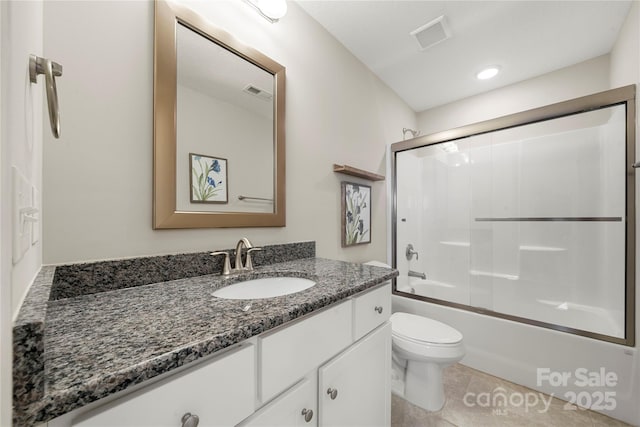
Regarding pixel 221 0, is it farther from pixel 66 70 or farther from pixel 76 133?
pixel 76 133

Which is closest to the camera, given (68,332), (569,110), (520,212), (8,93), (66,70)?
(8,93)

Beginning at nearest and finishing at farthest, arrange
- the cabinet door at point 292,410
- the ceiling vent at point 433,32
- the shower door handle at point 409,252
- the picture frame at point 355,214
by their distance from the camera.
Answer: the cabinet door at point 292,410, the ceiling vent at point 433,32, the picture frame at point 355,214, the shower door handle at point 409,252

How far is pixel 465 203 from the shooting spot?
2355 mm

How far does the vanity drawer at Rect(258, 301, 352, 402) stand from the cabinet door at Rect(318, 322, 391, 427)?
6 centimetres

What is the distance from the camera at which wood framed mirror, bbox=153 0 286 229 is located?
0.94 meters

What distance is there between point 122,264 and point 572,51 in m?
3.20

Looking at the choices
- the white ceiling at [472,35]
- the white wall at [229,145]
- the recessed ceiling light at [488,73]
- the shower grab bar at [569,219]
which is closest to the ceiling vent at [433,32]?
the white ceiling at [472,35]

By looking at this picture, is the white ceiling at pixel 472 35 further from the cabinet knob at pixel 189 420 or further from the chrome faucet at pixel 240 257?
the cabinet knob at pixel 189 420

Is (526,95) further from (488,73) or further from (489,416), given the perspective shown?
(489,416)

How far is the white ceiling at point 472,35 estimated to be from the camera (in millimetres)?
1527

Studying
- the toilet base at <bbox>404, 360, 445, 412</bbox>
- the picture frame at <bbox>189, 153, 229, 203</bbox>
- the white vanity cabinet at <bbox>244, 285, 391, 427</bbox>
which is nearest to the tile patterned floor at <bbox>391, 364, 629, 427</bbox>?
the toilet base at <bbox>404, 360, 445, 412</bbox>

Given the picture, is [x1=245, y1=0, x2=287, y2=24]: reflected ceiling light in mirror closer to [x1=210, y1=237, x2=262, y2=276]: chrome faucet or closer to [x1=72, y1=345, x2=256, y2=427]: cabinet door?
[x1=210, y1=237, x2=262, y2=276]: chrome faucet

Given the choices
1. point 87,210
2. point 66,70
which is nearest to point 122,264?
point 87,210

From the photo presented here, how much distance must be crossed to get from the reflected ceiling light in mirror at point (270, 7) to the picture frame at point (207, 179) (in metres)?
0.77
